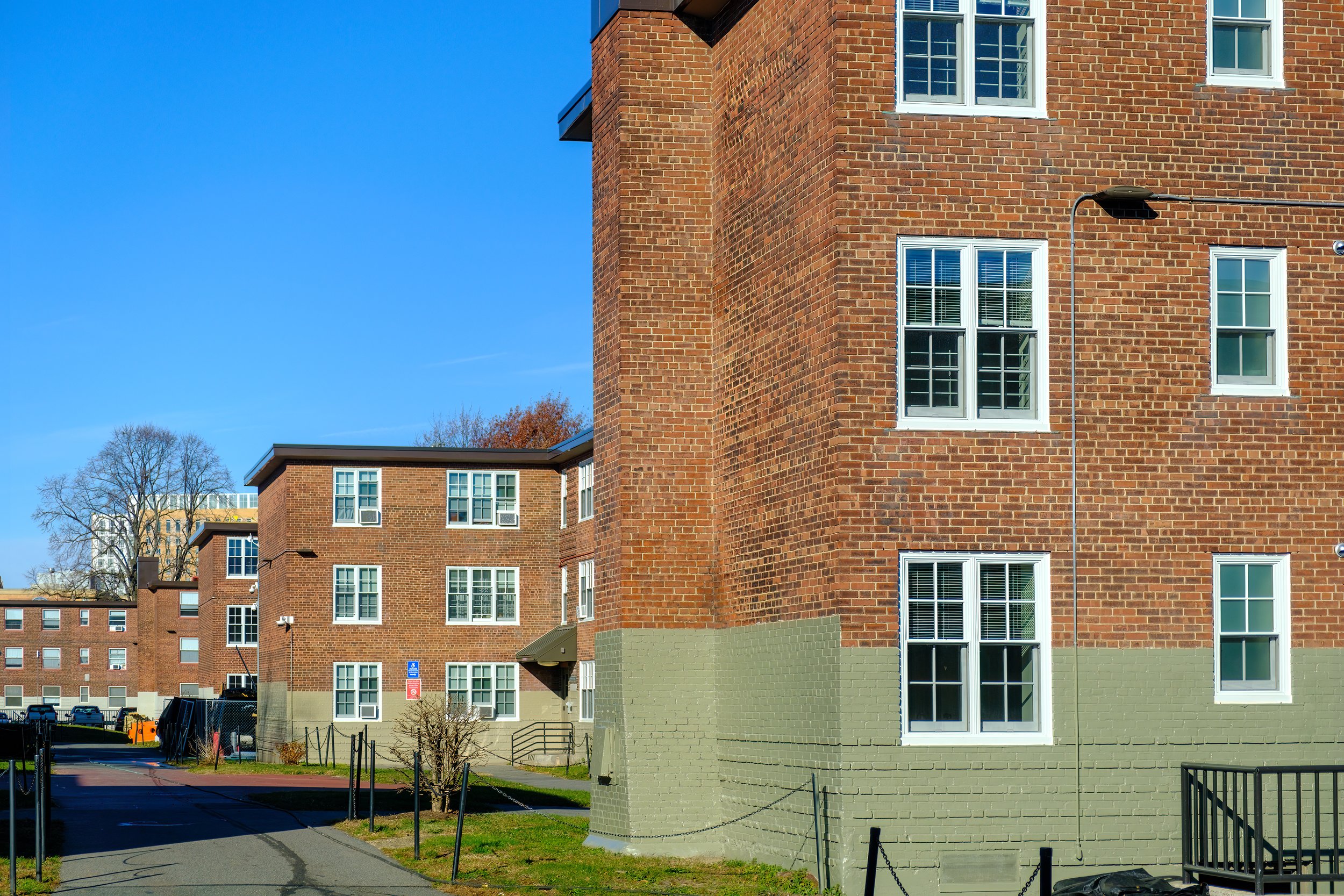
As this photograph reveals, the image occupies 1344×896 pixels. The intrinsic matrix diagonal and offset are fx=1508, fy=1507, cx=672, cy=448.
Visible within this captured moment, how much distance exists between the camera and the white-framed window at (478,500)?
154 ft

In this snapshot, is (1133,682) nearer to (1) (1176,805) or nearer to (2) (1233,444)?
(1) (1176,805)

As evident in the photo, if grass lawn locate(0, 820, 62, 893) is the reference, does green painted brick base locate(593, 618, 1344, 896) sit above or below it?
above

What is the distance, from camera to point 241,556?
61031mm

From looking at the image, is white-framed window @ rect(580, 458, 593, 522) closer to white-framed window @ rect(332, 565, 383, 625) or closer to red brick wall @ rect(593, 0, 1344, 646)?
white-framed window @ rect(332, 565, 383, 625)

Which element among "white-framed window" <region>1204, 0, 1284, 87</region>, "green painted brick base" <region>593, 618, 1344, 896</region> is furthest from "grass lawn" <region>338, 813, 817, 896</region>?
"white-framed window" <region>1204, 0, 1284, 87</region>

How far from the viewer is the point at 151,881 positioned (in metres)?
16.6

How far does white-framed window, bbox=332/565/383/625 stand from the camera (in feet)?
150

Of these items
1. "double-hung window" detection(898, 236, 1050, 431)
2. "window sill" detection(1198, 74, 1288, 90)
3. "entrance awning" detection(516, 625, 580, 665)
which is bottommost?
"entrance awning" detection(516, 625, 580, 665)

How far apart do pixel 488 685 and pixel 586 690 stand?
461 centimetres

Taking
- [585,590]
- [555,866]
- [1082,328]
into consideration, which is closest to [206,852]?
[555,866]

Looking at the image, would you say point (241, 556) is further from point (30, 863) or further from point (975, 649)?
point (975, 649)

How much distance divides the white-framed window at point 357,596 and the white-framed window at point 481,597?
85.8 inches

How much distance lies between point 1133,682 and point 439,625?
32931mm

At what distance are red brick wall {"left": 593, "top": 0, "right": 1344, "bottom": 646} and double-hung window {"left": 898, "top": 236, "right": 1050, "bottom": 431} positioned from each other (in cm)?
19
